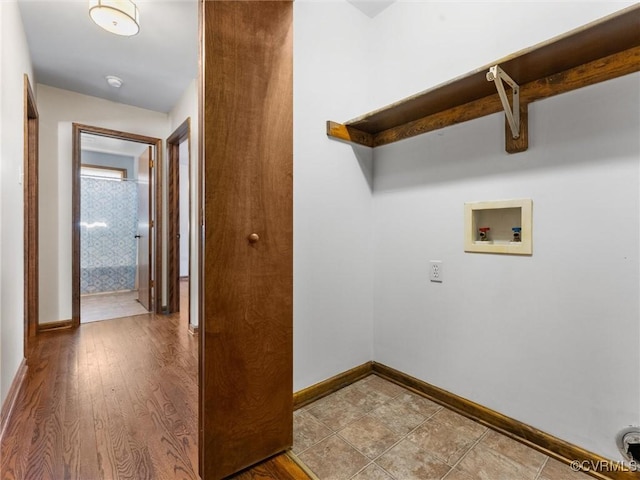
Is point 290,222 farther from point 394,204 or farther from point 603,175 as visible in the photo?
point 603,175

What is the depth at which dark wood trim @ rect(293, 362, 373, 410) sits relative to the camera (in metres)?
1.70

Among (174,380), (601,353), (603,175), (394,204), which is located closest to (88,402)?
(174,380)

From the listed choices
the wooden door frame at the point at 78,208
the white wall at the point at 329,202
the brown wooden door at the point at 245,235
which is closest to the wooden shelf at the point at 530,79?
the white wall at the point at 329,202

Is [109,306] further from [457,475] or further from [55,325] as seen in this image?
[457,475]

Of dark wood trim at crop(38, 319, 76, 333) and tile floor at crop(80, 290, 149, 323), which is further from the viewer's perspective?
tile floor at crop(80, 290, 149, 323)

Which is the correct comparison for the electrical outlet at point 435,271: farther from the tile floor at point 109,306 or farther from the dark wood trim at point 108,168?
the dark wood trim at point 108,168

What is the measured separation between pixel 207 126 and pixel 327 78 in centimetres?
98

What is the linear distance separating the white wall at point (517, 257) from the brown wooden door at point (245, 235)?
852 mm

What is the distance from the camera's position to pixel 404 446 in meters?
1.37

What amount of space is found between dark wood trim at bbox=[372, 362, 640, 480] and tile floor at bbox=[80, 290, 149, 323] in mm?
3258

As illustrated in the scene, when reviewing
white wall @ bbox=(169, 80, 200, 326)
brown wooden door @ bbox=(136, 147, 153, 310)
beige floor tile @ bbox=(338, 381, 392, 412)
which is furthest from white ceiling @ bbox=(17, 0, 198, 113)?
beige floor tile @ bbox=(338, 381, 392, 412)

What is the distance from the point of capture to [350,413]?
5.34 ft

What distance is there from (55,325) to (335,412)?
10.1ft

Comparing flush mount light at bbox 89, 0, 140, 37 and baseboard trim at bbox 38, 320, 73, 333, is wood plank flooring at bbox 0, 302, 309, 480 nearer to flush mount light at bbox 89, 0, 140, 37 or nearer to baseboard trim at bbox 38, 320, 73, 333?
baseboard trim at bbox 38, 320, 73, 333
